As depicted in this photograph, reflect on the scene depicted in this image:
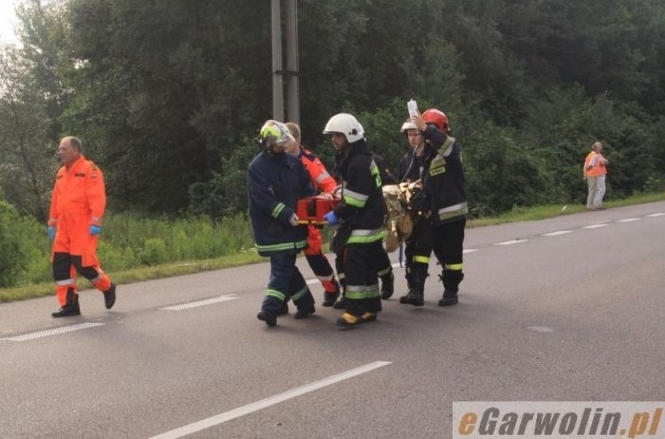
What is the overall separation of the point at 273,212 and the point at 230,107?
2306 centimetres

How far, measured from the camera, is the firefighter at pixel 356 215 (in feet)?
26.9

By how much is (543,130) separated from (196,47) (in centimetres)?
1709

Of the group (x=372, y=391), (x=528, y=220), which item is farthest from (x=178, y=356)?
(x=528, y=220)

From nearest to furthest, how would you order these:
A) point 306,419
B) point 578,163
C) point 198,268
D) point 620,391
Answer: point 306,419 → point 620,391 → point 198,268 → point 578,163

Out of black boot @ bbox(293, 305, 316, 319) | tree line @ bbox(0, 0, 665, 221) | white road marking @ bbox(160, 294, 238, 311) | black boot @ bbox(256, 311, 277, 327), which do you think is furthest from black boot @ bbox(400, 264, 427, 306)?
tree line @ bbox(0, 0, 665, 221)

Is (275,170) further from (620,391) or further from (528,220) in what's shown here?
(528,220)

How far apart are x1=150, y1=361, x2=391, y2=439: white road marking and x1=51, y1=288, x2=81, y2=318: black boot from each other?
3967mm

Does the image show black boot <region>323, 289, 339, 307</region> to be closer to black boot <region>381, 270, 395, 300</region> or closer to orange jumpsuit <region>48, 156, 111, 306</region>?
black boot <region>381, 270, 395, 300</region>

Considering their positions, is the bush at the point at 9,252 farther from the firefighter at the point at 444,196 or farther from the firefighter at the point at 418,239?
the firefighter at the point at 444,196

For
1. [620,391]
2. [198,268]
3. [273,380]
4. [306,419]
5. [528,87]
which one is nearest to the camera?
[306,419]

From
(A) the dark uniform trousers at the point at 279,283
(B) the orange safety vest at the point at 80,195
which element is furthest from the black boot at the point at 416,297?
(B) the orange safety vest at the point at 80,195

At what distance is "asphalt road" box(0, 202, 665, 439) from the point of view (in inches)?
224

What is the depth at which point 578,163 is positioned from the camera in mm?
35188

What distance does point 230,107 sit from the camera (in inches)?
1213
